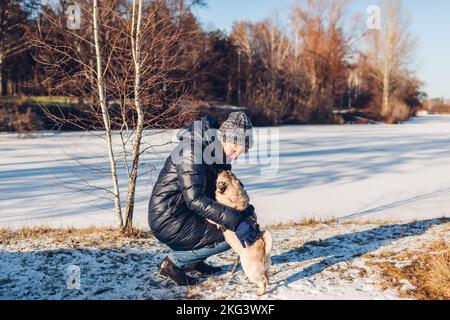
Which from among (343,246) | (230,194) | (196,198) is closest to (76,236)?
(196,198)

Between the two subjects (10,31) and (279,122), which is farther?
(279,122)

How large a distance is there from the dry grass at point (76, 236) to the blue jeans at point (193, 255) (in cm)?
108

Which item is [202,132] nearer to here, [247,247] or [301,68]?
[247,247]

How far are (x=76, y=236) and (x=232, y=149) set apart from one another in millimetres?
2376

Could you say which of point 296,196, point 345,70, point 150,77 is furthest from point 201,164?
point 345,70

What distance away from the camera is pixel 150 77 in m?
4.41

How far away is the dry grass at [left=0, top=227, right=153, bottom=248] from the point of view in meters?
3.98

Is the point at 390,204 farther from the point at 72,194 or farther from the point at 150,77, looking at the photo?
the point at 72,194

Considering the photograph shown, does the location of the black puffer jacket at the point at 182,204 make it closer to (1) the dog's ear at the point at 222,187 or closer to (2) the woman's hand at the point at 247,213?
(1) the dog's ear at the point at 222,187

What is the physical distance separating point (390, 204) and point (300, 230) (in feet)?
10.3

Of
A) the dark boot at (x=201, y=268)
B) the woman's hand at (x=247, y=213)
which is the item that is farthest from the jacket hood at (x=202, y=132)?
the dark boot at (x=201, y=268)

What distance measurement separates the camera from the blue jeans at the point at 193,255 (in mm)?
3037

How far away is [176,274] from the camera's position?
309 cm

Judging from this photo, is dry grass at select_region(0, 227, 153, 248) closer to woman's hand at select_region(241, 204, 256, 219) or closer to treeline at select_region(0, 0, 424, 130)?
woman's hand at select_region(241, 204, 256, 219)
